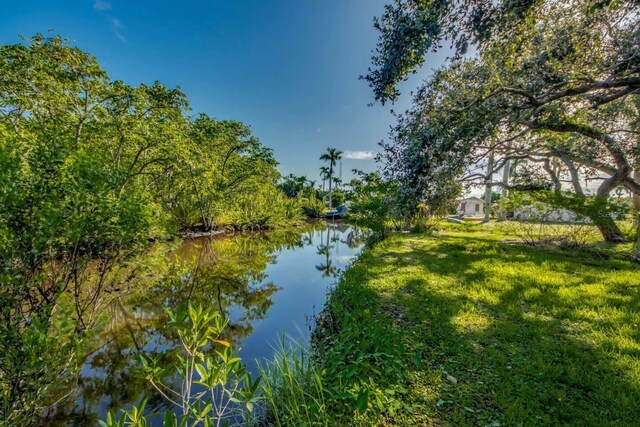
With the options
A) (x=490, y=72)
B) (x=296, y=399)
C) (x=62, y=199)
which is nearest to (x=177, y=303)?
(x=62, y=199)

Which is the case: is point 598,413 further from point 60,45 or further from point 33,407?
point 60,45

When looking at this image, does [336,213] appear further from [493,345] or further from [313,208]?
[493,345]

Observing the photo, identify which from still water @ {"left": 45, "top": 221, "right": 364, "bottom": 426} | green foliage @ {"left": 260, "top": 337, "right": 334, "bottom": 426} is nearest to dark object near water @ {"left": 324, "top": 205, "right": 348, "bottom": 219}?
still water @ {"left": 45, "top": 221, "right": 364, "bottom": 426}

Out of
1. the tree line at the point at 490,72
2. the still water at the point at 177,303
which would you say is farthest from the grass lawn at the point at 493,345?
the tree line at the point at 490,72

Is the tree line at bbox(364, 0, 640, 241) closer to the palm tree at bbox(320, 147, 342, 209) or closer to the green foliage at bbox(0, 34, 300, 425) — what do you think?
the green foliage at bbox(0, 34, 300, 425)

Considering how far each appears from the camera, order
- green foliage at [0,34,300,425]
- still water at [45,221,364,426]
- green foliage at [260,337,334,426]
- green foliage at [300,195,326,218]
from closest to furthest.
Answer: green foliage at [0,34,300,425] < green foliage at [260,337,334,426] < still water at [45,221,364,426] < green foliage at [300,195,326,218]

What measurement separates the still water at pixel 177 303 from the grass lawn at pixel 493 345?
1.39 metres

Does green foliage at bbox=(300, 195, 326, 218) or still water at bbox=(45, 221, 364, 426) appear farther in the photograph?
green foliage at bbox=(300, 195, 326, 218)

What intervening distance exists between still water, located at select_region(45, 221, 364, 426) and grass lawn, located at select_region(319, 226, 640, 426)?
139 cm

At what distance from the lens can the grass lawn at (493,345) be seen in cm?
249

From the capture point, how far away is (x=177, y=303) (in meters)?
6.35

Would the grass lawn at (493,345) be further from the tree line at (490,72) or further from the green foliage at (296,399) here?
the tree line at (490,72)

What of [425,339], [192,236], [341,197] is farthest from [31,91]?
[341,197]

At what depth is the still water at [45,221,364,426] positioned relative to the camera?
11.5 feet
